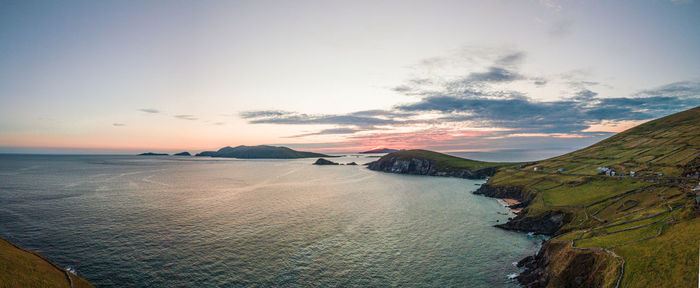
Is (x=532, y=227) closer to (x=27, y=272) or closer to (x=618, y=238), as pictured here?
(x=618, y=238)

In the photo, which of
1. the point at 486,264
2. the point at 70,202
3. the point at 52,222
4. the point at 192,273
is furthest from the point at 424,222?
the point at 70,202

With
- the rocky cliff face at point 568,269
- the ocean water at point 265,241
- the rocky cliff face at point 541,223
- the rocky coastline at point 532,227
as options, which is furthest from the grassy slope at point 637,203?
the ocean water at point 265,241

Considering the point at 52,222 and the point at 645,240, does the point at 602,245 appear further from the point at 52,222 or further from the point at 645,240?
the point at 52,222

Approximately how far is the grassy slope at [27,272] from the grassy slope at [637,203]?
73.1 m

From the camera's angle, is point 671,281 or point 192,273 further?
point 192,273

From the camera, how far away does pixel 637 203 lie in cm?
6247

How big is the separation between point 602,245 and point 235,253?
212 feet

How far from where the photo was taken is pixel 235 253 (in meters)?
54.0

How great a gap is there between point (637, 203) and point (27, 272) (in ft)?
378

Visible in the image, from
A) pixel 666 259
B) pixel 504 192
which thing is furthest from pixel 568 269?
pixel 504 192

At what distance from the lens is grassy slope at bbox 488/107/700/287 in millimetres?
32500

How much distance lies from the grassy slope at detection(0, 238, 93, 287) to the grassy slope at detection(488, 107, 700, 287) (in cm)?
Result: 7314

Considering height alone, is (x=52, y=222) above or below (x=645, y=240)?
below

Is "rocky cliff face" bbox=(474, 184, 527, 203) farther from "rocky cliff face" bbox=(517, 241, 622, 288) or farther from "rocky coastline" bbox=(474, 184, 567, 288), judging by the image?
"rocky cliff face" bbox=(517, 241, 622, 288)
